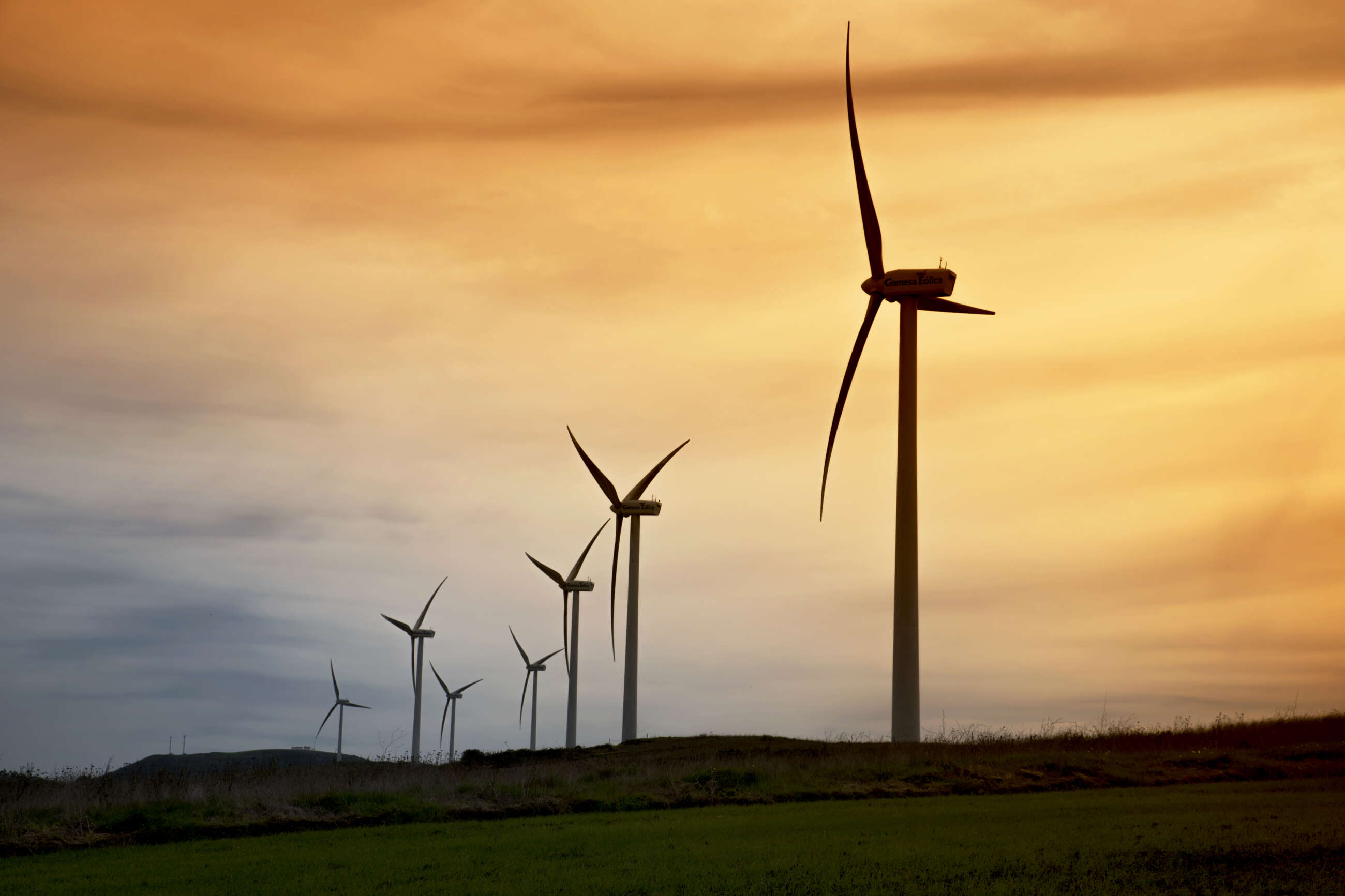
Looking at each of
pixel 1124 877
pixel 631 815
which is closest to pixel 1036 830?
pixel 1124 877

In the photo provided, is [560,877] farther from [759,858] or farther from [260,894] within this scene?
[260,894]

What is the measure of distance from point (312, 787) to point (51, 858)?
32.9ft

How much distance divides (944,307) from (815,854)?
111 ft

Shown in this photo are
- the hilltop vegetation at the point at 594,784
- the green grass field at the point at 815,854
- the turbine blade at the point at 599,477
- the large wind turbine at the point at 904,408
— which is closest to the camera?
the green grass field at the point at 815,854

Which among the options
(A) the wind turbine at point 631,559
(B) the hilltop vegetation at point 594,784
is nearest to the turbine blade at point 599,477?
(A) the wind turbine at point 631,559

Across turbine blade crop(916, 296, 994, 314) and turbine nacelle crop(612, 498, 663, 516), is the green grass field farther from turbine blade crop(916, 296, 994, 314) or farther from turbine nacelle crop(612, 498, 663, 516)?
turbine nacelle crop(612, 498, 663, 516)

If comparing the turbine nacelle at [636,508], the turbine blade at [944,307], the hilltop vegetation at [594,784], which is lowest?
the hilltop vegetation at [594,784]

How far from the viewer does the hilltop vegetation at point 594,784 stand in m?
29.0

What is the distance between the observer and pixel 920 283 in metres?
49.4

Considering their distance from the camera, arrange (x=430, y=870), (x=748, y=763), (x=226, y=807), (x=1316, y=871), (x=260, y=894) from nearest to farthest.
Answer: (x=1316, y=871), (x=260, y=894), (x=430, y=870), (x=226, y=807), (x=748, y=763)

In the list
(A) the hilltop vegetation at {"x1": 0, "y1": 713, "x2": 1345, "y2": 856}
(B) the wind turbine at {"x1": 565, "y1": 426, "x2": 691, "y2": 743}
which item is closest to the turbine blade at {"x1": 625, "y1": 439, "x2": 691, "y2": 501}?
(B) the wind turbine at {"x1": 565, "y1": 426, "x2": 691, "y2": 743}

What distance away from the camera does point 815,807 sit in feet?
93.0

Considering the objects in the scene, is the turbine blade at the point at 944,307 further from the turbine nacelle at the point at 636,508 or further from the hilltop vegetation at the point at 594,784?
the turbine nacelle at the point at 636,508

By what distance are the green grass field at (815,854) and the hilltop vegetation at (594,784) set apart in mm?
1874
